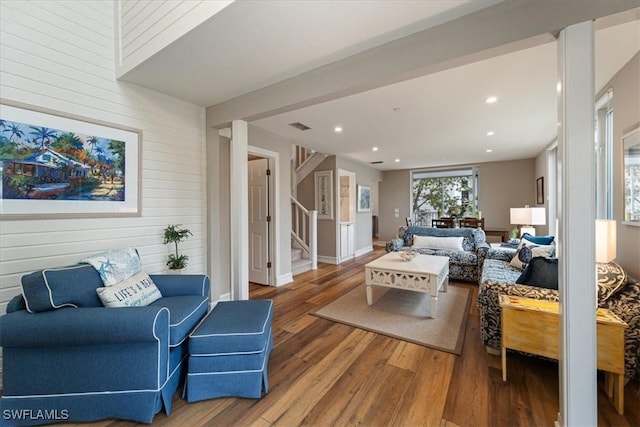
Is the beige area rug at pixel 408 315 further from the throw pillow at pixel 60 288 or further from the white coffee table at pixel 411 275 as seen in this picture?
the throw pillow at pixel 60 288

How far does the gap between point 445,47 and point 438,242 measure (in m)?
3.74

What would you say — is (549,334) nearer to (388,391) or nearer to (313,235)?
(388,391)

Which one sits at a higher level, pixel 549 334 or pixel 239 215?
pixel 239 215

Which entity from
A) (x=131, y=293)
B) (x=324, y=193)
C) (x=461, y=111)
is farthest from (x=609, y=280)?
(x=324, y=193)

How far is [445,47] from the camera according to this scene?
66.1 inches

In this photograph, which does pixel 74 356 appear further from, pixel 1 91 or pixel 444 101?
pixel 444 101

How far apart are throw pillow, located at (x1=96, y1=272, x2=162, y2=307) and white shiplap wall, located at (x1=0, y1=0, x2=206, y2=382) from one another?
663 mm

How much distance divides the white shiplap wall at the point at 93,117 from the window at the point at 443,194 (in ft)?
23.4

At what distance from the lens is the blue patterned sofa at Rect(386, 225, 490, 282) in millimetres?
4207

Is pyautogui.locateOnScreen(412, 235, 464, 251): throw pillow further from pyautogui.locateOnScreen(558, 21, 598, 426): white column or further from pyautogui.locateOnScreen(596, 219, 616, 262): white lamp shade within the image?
pyautogui.locateOnScreen(558, 21, 598, 426): white column

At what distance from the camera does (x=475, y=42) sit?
159 centimetres

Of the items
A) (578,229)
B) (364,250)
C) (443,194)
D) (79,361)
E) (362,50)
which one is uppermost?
(362,50)

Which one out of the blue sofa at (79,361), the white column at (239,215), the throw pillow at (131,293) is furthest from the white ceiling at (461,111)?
the blue sofa at (79,361)

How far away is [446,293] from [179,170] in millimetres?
3900
